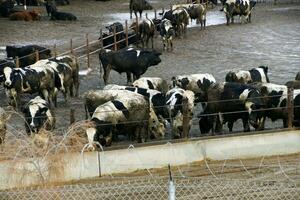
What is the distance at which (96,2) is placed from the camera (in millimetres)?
39250

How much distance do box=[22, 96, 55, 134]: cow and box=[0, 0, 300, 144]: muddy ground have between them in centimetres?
93

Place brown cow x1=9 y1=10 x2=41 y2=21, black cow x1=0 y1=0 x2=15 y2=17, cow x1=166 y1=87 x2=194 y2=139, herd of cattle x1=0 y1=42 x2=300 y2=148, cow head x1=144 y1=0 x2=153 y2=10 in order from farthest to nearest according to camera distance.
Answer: cow head x1=144 y1=0 x2=153 y2=10 → black cow x1=0 y1=0 x2=15 y2=17 → brown cow x1=9 y1=10 x2=41 y2=21 → cow x1=166 y1=87 x2=194 y2=139 → herd of cattle x1=0 y1=42 x2=300 y2=148

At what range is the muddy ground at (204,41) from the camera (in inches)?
789

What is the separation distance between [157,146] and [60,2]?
94.2 ft

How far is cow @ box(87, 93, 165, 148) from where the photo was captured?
42.1 feet

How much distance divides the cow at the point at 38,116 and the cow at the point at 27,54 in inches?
273

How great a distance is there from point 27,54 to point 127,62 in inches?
165

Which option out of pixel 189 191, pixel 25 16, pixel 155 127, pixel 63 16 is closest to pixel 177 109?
pixel 155 127

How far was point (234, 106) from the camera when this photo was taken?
46.6 feet

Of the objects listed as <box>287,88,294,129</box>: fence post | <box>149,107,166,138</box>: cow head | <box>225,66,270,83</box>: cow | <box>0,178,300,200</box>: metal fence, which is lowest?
<box>149,107,166,138</box>: cow head

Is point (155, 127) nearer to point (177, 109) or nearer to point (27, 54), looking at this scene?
point (177, 109)

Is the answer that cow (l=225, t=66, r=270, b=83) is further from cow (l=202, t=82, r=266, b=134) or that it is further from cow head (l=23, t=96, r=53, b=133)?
cow head (l=23, t=96, r=53, b=133)

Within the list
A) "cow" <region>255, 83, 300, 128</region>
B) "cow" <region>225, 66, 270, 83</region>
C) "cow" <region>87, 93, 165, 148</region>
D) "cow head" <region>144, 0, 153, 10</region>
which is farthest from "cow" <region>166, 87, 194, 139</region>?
"cow head" <region>144, 0, 153, 10</region>

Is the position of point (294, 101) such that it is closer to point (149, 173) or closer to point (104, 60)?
point (149, 173)
